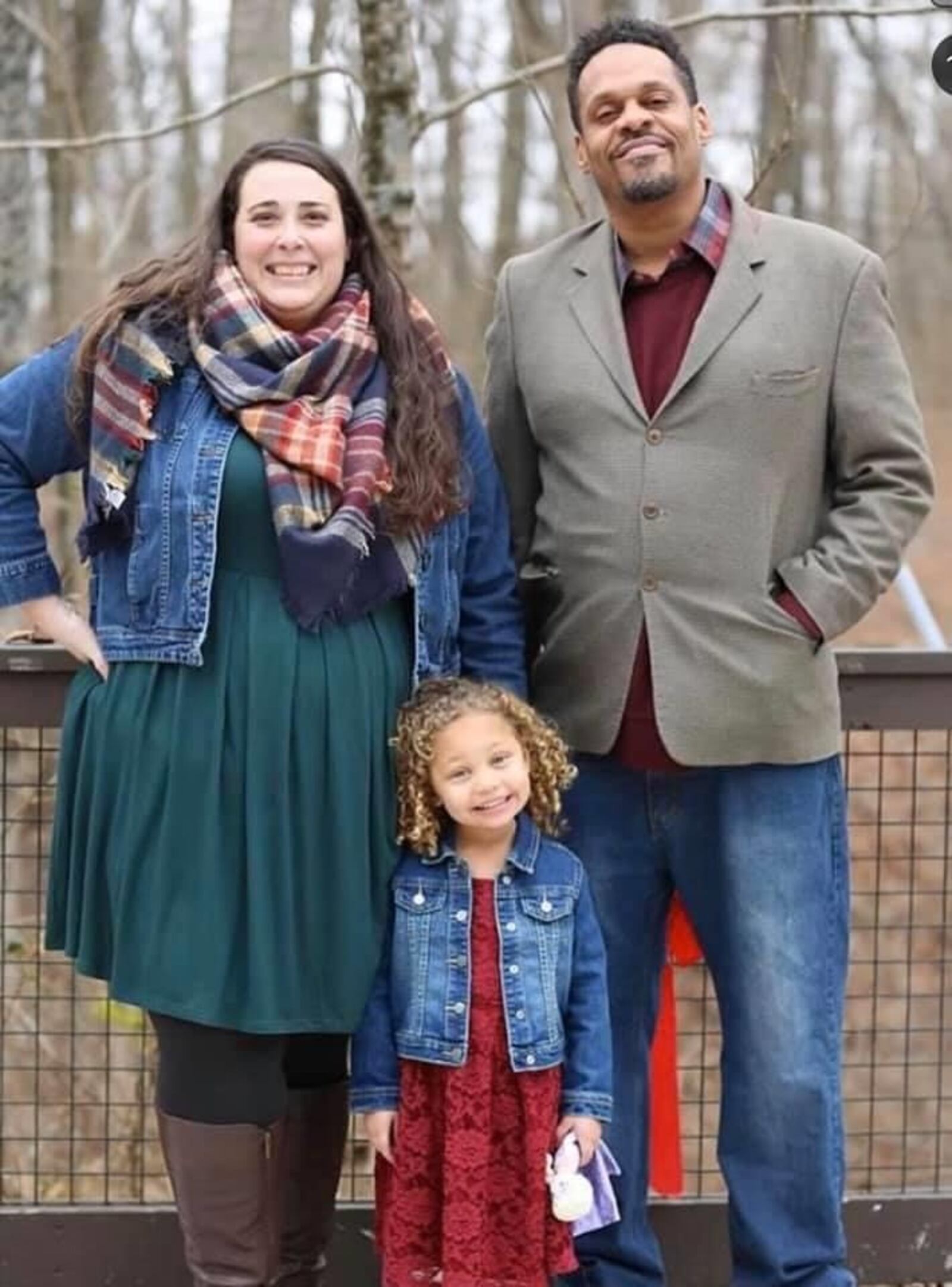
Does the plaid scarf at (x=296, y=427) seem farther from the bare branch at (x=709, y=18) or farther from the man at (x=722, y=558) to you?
the bare branch at (x=709, y=18)

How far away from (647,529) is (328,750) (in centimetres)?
60

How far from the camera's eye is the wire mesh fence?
3.92m

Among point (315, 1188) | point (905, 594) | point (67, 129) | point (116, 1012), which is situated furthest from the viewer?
point (67, 129)

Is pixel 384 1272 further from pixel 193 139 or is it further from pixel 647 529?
pixel 193 139

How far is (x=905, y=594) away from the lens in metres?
5.31

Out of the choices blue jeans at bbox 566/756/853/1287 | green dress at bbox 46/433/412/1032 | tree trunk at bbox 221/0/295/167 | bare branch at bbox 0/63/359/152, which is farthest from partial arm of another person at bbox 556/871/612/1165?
tree trunk at bbox 221/0/295/167

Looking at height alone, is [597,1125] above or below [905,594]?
below

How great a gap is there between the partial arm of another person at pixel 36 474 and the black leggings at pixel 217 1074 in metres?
0.56

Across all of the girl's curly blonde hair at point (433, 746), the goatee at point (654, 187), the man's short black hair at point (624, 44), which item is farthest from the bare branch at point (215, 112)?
the girl's curly blonde hair at point (433, 746)

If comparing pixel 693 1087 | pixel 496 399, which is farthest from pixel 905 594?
pixel 496 399

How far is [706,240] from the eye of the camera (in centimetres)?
309

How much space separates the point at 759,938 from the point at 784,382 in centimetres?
87

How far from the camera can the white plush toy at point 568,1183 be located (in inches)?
116

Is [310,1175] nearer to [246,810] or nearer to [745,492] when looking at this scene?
[246,810]
